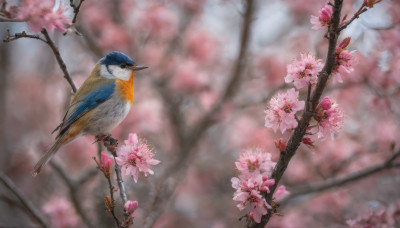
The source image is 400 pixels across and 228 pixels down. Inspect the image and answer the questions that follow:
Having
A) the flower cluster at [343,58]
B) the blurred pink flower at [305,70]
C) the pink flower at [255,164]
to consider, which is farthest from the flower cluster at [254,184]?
the flower cluster at [343,58]

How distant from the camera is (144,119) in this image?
5250 millimetres

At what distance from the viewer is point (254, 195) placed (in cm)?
193

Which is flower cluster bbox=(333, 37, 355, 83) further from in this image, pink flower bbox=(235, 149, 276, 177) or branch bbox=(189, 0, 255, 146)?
branch bbox=(189, 0, 255, 146)

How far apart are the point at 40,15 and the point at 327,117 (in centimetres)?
155

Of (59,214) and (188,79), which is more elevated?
(188,79)

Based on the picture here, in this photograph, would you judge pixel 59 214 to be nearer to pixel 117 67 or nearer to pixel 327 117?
pixel 117 67

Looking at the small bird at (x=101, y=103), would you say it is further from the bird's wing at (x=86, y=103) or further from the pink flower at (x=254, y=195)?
the pink flower at (x=254, y=195)

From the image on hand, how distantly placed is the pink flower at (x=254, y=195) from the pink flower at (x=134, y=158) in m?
0.49

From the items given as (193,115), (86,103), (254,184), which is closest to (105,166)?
(254,184)

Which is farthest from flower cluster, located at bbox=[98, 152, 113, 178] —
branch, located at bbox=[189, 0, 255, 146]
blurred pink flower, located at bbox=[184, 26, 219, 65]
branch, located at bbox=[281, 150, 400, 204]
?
blurred pink flower, located at bbox=[184, 26, 219, 65]

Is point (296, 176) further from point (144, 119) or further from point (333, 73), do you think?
point (333, 73)

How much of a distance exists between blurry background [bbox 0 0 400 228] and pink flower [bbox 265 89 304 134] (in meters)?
1.78

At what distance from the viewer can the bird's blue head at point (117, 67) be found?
346 cm

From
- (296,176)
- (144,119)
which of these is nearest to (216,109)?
(144,119)
